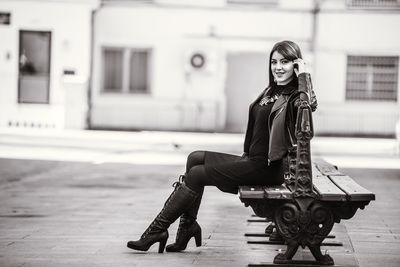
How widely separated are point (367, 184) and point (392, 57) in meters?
15.7

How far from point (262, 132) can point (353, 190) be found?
2.84 ft

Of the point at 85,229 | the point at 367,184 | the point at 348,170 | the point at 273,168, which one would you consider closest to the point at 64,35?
the point at 348,170

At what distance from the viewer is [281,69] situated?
6480 mm

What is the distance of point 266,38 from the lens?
90.6ft

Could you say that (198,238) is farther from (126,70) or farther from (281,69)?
(126,70)

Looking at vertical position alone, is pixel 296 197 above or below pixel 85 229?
above

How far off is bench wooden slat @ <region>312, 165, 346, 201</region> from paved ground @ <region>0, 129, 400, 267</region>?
0.56 meters

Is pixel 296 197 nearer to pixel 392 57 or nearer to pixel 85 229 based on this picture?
pixel 85 229

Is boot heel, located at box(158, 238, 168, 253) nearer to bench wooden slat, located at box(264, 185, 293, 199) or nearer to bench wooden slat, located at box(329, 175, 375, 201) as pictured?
bench wooden slat, located at box(264, 185, 293, 199)

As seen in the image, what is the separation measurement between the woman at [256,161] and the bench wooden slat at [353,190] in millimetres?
477

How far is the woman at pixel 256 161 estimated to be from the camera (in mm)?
6367

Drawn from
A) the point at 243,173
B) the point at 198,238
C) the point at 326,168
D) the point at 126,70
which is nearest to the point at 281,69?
the point at 243,173

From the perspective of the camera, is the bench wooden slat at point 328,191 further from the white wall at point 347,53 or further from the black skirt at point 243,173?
the white wall at point 347,53

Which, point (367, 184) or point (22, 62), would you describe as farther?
point (22, 62)
